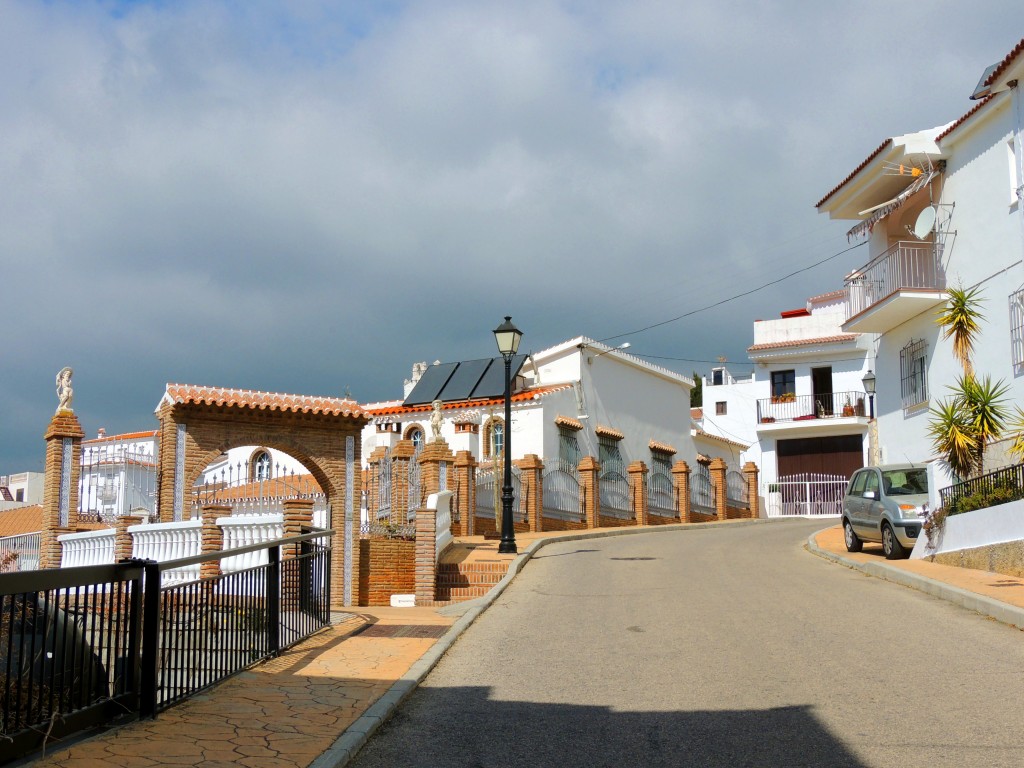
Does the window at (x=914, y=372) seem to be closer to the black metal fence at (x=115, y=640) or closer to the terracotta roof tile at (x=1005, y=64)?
the terracotta roof tile at (x=1005, y=64)

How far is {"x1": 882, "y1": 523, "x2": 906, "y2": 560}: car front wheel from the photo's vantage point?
17.6 metres

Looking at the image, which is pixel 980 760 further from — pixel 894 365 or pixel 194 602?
pixel 894 365

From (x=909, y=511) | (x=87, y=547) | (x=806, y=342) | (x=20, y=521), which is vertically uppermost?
(x=806, y=342)

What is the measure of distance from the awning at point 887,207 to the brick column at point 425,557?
12.8m

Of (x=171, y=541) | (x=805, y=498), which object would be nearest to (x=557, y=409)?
(x=805, y=498)

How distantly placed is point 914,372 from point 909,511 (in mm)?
6555

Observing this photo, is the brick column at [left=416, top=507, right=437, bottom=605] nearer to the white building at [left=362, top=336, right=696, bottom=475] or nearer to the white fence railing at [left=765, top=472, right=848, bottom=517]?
the white building at [left=362, top=336, right=696, bottom=475]

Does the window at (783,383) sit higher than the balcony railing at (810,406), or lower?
higher

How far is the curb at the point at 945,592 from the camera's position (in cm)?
1107

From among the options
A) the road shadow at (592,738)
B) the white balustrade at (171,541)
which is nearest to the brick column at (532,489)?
the white balustrade at (171,541)

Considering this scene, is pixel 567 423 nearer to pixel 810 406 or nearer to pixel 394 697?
pixel 810 406

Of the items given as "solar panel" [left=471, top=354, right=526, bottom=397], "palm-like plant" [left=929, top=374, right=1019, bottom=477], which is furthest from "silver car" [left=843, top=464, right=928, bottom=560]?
"solar panel" [left=471, top=354, right=526, bottom=397]

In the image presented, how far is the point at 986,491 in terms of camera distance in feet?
52.2

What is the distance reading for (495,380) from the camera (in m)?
36.1
